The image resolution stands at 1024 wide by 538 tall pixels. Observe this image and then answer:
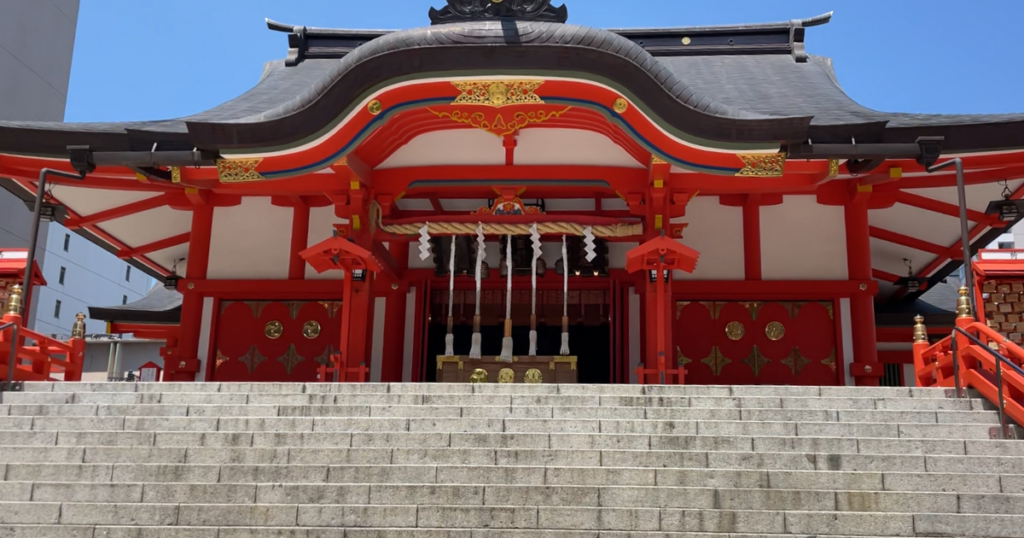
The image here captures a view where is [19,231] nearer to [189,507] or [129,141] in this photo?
[129,141]

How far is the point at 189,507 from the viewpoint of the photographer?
5324 mm

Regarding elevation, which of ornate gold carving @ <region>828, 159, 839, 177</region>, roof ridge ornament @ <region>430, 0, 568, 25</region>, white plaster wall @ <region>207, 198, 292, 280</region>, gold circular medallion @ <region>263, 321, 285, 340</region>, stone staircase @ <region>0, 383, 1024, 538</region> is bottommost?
stone staircase @ <region>0, 383, 1024, 538</region>

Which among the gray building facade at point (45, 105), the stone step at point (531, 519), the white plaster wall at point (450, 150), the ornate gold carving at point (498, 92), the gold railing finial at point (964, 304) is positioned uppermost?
the gray building facade at point (45, 105)

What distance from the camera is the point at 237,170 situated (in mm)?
9953

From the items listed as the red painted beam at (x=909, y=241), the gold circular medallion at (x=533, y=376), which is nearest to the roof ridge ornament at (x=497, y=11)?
the gold circular medallion at (x=533, y=376)

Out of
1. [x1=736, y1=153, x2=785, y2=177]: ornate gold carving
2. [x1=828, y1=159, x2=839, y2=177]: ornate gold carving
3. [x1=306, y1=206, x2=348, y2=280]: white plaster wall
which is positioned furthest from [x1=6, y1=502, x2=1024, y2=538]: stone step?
[x1=306, y1=206, x2=348, y2=280]: white plaster wall

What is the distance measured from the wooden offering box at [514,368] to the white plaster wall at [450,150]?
246cm

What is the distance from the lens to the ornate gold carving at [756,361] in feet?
38.0

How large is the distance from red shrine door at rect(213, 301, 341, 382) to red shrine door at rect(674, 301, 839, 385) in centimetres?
484

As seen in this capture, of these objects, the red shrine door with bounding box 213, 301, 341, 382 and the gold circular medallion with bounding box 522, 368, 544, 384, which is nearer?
the gold circular medallion with bounding box 522, 368, 544, 384

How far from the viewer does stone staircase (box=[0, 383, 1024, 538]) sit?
5156 millimetres

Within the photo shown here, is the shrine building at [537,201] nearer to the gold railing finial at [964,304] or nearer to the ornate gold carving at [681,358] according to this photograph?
the ornate gold carving at [681,358]

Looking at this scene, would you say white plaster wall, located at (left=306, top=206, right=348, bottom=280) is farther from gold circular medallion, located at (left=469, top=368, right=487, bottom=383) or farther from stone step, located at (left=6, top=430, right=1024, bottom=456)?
stone step, located at (left=6, top=430, right=1024, bottom=456)

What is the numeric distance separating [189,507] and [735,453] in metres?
3.51
